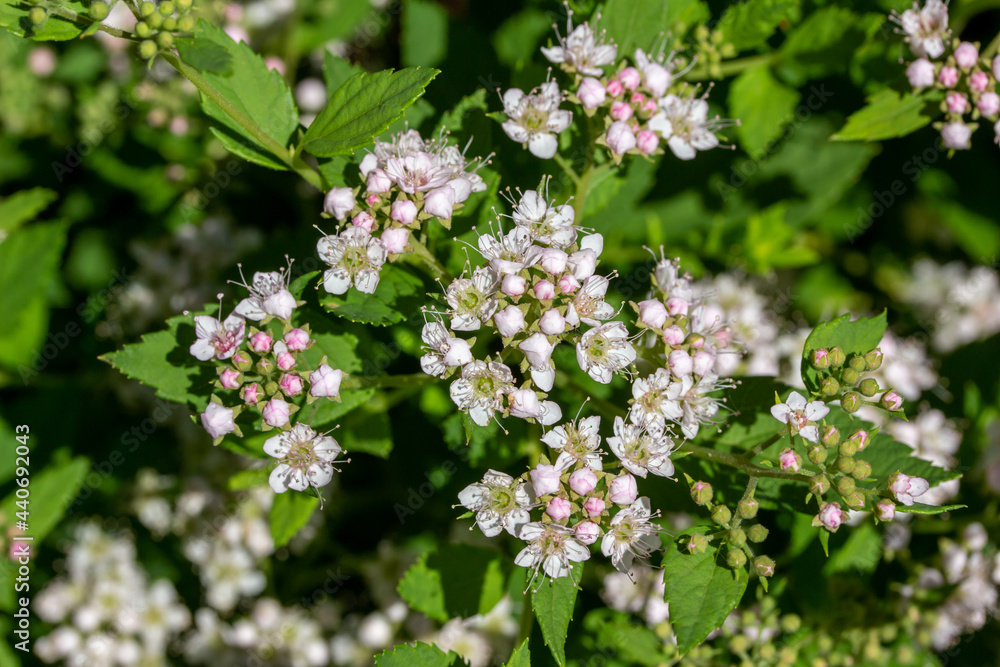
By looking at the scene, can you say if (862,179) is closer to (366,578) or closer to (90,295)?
(366,578)

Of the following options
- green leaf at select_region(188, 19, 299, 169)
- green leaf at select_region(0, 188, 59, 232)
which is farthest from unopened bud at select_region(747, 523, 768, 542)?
green leaf at select_region(0, 188, 59, 232)

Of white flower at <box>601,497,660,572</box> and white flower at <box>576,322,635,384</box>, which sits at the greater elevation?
white flower at <box>576,322,635,384</box>

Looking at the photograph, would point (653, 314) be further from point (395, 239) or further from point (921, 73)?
point (921, 73)

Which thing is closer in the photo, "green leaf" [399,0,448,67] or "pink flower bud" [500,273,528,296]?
"pink flower bud" [500,273,528,296]

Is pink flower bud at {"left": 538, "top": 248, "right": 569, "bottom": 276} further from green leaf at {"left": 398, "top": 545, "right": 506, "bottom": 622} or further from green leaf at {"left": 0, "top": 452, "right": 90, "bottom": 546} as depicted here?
green leaf at {"left": 0, "top": 452, "right": 90, "bottom": 546}

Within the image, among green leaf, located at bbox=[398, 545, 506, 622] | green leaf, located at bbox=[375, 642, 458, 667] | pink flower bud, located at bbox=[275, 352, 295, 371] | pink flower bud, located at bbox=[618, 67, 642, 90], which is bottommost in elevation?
green leaf, located at bbox=[398, 545, 506, 622]

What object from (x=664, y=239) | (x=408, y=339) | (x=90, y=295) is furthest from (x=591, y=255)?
(x=90, y=295)

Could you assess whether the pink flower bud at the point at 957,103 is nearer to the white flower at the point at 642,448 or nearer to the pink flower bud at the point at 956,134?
the pink flower bud at the point at 956,134

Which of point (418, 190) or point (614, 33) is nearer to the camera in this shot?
point (418, 190)
